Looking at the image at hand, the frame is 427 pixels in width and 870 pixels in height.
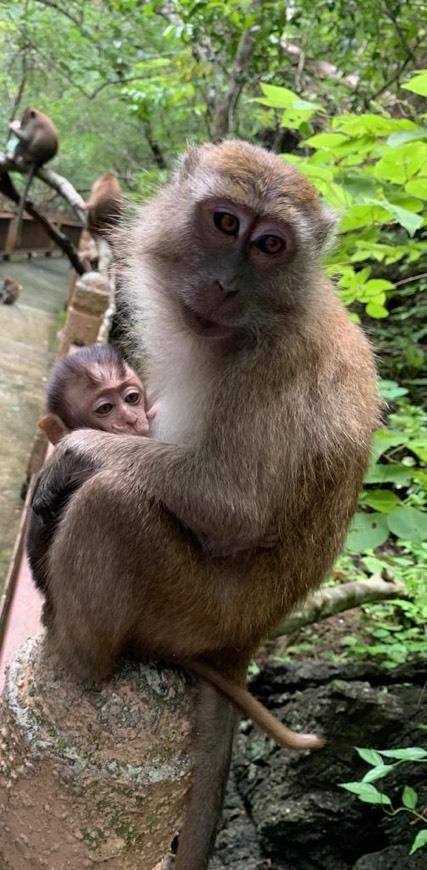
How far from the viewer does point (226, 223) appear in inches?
84.4

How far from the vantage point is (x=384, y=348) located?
291 inches

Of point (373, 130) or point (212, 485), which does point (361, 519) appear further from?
point (373, 130)

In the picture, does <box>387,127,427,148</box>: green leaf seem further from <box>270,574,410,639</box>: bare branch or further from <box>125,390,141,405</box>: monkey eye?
<box>270,574,410,639</box>: bare branch

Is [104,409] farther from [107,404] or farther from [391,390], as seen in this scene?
[391,390]

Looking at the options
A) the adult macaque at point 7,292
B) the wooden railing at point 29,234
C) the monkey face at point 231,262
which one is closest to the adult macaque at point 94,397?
the monkey face at point 231,262

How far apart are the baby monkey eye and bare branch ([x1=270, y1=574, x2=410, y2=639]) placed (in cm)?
236

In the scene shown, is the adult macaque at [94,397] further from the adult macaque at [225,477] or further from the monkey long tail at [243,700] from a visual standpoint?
the monkey long tail at [243,700]

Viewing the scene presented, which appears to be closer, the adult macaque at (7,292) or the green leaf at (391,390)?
the green leaf at (391,390)

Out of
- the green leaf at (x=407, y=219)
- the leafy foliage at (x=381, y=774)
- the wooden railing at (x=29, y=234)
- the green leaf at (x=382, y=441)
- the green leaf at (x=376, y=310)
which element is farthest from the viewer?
the wooden railing at (x=29, y=234)

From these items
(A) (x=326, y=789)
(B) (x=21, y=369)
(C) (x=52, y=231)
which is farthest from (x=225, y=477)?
(B) (x=21, y=369)

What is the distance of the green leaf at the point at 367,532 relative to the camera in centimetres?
295

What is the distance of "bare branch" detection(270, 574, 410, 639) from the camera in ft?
13.7

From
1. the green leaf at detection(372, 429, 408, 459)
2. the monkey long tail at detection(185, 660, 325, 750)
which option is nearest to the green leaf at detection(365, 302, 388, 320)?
the green leaf at detection(372, 429, 408, 459)

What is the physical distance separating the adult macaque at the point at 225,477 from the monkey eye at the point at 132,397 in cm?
45
